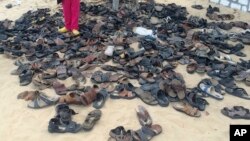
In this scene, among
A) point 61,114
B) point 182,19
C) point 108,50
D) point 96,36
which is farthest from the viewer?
point 182,19

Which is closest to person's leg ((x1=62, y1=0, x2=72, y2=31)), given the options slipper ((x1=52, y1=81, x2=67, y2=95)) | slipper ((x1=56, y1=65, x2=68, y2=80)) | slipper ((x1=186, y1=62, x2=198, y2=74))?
slipper ((x1=56, y1=65, x2=68, y2=80))

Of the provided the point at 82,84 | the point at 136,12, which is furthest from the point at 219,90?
the point at 136,12

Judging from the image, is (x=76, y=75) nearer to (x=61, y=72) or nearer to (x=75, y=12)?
(x=61, y=72)

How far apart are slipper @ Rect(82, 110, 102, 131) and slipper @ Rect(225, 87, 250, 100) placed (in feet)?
5.19

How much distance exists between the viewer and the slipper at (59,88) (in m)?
4.43

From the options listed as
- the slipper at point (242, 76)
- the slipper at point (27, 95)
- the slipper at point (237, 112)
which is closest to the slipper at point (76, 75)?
the slipper at point (27, 95)

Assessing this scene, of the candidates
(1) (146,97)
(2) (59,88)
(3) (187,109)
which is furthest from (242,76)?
(2) (59,88)

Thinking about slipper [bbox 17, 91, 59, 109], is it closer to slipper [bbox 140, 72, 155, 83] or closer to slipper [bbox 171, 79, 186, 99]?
slipper [bbox 140, 72, 155, 83]

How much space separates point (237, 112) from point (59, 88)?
2.04 m

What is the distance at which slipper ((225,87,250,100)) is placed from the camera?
4.40 m

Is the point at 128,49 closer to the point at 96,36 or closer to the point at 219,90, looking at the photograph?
the point at 96,36

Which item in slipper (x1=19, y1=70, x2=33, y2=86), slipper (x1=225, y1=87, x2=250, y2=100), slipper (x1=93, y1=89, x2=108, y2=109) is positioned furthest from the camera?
slipper (x1=19, y1=70, x2=33, y2=86)

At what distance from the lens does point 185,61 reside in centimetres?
517

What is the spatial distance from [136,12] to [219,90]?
312 cm
